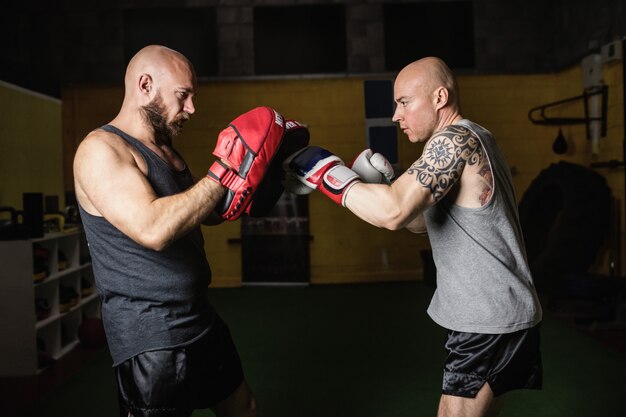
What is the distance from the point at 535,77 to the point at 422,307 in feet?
11.1

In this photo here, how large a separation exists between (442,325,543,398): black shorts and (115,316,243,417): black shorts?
0.75 meters

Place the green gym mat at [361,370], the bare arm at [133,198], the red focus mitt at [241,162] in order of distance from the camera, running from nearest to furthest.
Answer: the bare arm at [133,198] → the red focus mitt at [241,162] → the green gym mat at [361,370]

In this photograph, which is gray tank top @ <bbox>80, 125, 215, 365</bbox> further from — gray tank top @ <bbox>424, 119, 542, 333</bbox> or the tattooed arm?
gray tank top @ <bbox>424, 119, 542, 333</bbox>

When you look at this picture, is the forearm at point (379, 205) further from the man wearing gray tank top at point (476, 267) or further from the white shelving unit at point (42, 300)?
the white shelving unit at point (42, 300)

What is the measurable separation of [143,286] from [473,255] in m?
1.00

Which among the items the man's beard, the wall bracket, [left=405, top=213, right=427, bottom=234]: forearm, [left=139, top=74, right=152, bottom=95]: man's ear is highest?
the wall bracket

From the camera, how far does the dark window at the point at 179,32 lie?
6.94 meters

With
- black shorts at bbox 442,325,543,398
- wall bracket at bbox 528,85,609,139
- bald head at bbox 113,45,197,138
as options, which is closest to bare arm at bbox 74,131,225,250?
bald head at bbox 113,45,197,138

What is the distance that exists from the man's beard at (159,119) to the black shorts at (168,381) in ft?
2.22

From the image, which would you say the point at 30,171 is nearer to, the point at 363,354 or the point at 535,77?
the point at 363,354

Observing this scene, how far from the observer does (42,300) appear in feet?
13.9

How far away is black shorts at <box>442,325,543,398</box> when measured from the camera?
5.73 ft

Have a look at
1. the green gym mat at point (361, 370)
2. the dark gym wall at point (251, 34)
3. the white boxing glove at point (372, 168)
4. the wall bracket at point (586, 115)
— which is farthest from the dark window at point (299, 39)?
the white boxing glove at point (372, 168)

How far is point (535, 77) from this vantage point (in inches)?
278
